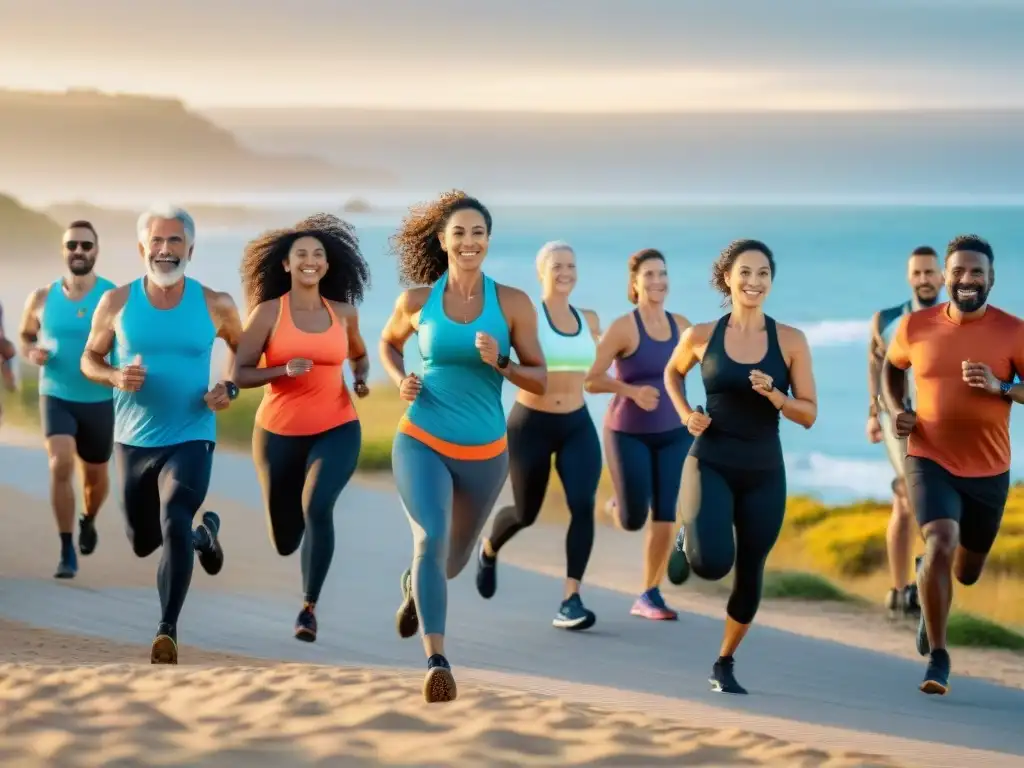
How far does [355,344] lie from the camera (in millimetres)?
9148

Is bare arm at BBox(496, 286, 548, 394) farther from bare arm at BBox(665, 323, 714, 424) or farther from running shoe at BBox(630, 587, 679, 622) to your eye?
running shoe at BBox(630, 587, 679, 622)

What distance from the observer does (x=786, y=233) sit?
94.1m

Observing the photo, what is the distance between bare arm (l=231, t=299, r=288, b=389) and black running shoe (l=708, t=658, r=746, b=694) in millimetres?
2408

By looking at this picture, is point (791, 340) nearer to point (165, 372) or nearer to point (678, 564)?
point (678, 564)

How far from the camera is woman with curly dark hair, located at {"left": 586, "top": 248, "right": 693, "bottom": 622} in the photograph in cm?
981

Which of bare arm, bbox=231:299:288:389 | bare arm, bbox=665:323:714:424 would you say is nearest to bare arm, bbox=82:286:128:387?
bare arm, bbox=231:299:288:389

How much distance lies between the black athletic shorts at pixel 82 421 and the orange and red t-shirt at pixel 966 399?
15.7 ft

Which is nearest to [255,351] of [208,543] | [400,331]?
[208,543]

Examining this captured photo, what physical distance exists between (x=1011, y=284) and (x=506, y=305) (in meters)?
65.2

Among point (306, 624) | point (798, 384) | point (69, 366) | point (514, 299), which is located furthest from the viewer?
point (69, 366)

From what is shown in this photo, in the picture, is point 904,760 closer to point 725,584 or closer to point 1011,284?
point 725,584

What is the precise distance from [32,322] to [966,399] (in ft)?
18.1

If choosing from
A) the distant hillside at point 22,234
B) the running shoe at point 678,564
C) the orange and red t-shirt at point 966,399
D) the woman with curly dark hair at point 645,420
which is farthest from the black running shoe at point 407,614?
the distant hillside at point 22,234

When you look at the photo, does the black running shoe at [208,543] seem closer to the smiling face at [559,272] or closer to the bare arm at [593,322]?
the smiling face at [559,272]
